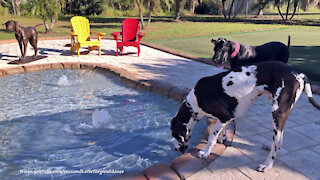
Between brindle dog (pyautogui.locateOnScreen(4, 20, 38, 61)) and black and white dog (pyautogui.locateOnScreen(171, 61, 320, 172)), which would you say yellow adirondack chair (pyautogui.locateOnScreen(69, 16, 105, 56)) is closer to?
brindle dog (pyautogui.locateOnScreen(4, 20, 38, 61))

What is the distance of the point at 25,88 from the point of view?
6.24m

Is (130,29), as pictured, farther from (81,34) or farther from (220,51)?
(220,51)

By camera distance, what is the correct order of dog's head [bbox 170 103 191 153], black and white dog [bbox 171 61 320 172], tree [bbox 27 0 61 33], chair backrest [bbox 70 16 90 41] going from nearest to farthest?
1. black and white dog [bbox 171 61 320 172]
2. dog's head [bbox 170 103 191 153]
3. chair backrest [bbox 70 16 90 41]
4. tree [bbox 27 0 61 33]

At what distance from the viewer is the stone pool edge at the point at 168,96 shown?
2754 mm

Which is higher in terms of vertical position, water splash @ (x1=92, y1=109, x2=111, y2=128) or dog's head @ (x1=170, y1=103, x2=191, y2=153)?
dog's head @ (x1=170, y1=103, x2=191, y2=153)

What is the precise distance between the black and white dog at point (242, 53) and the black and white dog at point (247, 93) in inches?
35.7

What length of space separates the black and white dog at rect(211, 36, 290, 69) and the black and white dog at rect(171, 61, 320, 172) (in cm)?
91

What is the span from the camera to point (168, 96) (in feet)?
18.0

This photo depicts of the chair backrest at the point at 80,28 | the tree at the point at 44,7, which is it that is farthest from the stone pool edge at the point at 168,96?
the tree at the point at 44,7

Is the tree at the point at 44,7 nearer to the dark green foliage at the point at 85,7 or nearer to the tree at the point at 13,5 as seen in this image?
the dark green foliage at the point at 85,7

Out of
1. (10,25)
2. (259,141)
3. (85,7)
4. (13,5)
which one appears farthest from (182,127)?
(13,5)

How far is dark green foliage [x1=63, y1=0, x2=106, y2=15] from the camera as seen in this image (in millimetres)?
26094

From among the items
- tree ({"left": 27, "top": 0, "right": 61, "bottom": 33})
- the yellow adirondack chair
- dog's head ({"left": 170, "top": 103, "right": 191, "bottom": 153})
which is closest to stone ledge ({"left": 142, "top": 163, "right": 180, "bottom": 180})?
dog's head ({"left": 170, "top": 103, "right": 191, "bottom": 153})

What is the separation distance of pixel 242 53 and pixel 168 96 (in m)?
1.87
